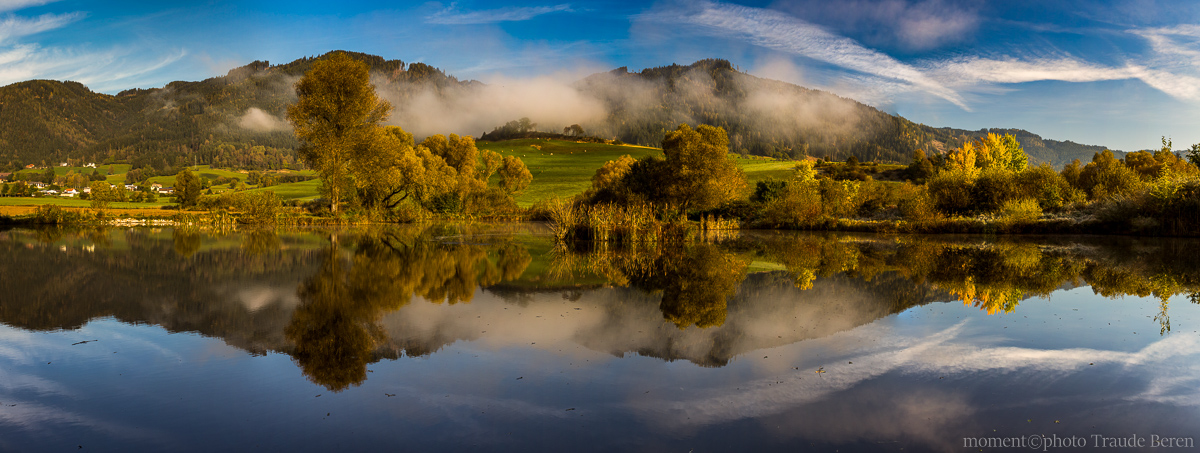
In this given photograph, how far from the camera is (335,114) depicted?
104 feet

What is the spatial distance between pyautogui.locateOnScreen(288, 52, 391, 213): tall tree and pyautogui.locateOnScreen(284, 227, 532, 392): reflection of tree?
18.6m

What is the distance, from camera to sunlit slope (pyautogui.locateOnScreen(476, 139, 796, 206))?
198 ft

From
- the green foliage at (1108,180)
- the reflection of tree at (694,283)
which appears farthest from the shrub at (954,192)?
the reflection of tree at (694,283)

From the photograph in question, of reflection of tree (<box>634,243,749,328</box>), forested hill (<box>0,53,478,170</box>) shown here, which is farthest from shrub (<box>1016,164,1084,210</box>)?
forested hill (<box>0,53,478,170</box>)

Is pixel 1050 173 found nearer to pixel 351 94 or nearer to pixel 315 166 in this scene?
pixel 351 94

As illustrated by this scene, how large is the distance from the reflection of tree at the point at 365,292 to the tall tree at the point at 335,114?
18.6m

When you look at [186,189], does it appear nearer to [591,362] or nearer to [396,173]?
[396,173]

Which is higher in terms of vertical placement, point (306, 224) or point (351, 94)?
point (351, 94)

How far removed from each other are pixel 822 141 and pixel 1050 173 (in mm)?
157497

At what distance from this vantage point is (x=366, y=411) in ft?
11.4

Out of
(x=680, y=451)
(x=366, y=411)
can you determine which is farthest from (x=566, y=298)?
(x=680, y=451)

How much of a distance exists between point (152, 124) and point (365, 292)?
179356 mm

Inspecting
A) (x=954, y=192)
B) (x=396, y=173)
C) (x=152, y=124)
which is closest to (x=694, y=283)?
(x=954, y=192)

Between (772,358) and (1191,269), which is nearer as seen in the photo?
(772,358)
